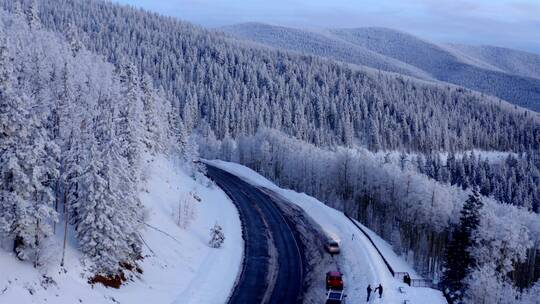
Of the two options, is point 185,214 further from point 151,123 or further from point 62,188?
point 151,123

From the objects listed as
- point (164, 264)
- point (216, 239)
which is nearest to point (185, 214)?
point (216, 239)

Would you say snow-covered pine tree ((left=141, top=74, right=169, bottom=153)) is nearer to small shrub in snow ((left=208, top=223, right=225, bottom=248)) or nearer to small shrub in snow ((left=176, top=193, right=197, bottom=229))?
small shrub in snow ((left=176, top=193, right=197, bottom=229))

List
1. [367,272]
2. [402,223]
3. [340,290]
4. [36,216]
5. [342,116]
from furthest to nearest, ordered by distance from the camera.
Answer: [342,116] < [402,223] < [367,272] < [340,290] < [36,216]

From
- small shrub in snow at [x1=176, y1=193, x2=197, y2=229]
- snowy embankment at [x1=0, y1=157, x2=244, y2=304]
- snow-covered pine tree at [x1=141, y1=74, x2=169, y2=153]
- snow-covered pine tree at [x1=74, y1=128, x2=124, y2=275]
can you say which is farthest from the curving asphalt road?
snow-covered pine tree at [x1=141, y1=74, x2=169, y2=153]

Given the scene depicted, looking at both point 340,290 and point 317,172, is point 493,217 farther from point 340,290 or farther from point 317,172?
point 317,172

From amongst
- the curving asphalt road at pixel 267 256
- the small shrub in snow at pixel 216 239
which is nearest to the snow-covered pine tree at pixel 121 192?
the curving asphalt road at pixel 267 256

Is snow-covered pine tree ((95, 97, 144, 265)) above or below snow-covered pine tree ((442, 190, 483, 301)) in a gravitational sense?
above

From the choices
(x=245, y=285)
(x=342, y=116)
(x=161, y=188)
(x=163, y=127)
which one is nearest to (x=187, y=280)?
(x=245, y=285)

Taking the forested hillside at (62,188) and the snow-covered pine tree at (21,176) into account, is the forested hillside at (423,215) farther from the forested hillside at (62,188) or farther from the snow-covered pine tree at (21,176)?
the snow-covered pine tree at (21,176)
